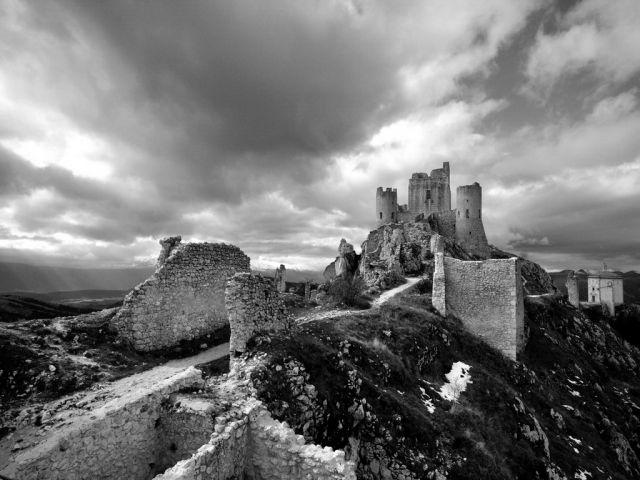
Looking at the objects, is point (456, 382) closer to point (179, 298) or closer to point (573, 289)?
point (179, 298)

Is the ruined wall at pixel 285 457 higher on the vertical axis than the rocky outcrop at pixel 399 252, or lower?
lower

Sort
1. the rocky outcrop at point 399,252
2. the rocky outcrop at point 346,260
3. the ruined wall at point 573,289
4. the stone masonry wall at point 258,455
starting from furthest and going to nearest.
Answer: the ruined wall at point 573,289 → the rocky outcrop at point 346,260 → the rocky outcrop at point 399,252 → the stone masonry wall at point 258,455

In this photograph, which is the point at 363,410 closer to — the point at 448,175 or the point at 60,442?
the point at 60,442

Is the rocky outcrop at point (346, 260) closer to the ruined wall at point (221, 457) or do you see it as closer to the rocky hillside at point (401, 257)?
the rocky hillside at point (401, 257)

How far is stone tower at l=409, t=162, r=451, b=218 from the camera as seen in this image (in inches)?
3019

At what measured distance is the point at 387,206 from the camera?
7606 cm

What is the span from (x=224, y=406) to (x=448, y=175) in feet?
257

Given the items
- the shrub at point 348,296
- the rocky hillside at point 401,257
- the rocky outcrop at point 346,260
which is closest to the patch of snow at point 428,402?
the shrub at point 348,296

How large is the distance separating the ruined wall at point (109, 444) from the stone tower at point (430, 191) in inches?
2866

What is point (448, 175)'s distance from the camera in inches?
3059

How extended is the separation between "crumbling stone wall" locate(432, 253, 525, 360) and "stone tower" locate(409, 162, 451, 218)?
50364 millimetres

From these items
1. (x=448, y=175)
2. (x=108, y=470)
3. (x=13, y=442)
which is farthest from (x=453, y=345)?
(x=448, y=175)

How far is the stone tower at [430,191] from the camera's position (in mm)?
76688

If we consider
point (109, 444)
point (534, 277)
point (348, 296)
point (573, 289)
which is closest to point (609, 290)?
point (573, 289)
